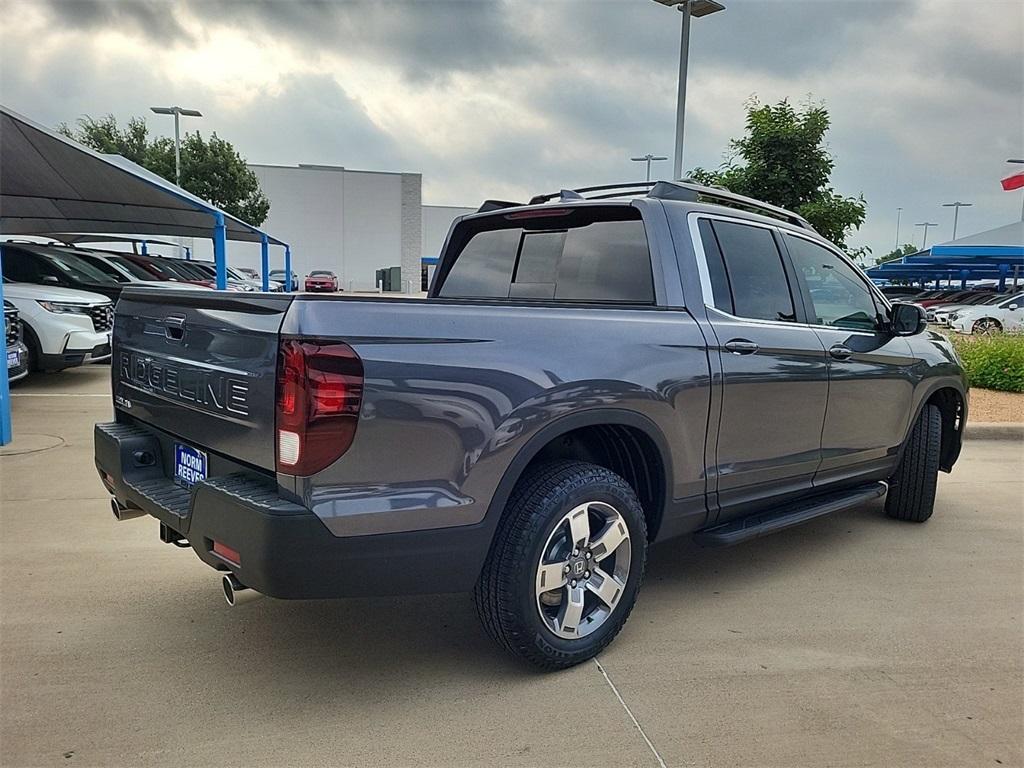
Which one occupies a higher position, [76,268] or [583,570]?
[76,268]

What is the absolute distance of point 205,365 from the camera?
2.64 metres

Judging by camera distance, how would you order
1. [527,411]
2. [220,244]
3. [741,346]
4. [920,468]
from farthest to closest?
[220,244] < [920,468] < [741,346] < [527,411]

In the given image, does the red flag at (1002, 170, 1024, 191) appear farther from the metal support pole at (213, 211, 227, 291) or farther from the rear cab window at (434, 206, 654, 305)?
the rear cab window at (434, 206, 654, 305)

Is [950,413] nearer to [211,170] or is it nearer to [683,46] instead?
[683,46]

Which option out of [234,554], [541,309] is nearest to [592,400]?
[541,309]

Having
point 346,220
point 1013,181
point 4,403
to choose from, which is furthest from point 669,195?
point 346,220

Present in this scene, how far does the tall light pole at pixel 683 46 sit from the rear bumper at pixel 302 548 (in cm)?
1093

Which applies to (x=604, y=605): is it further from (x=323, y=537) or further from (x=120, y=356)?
(x=120, y=356)

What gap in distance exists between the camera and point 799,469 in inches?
152

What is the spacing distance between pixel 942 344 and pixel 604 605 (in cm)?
327

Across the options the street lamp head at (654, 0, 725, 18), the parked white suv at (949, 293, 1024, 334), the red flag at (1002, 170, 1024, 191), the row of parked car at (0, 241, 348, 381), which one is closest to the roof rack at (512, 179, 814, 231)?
the row of parked car at (0, 241, 348, 381)

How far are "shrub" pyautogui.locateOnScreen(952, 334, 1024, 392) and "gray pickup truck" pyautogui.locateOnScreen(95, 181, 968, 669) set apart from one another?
738 centimetres

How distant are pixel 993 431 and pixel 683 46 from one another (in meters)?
7.19

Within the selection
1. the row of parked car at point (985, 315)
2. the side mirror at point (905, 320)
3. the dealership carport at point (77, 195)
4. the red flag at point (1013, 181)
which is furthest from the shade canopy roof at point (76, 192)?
the red flag at point (1013, 181)
